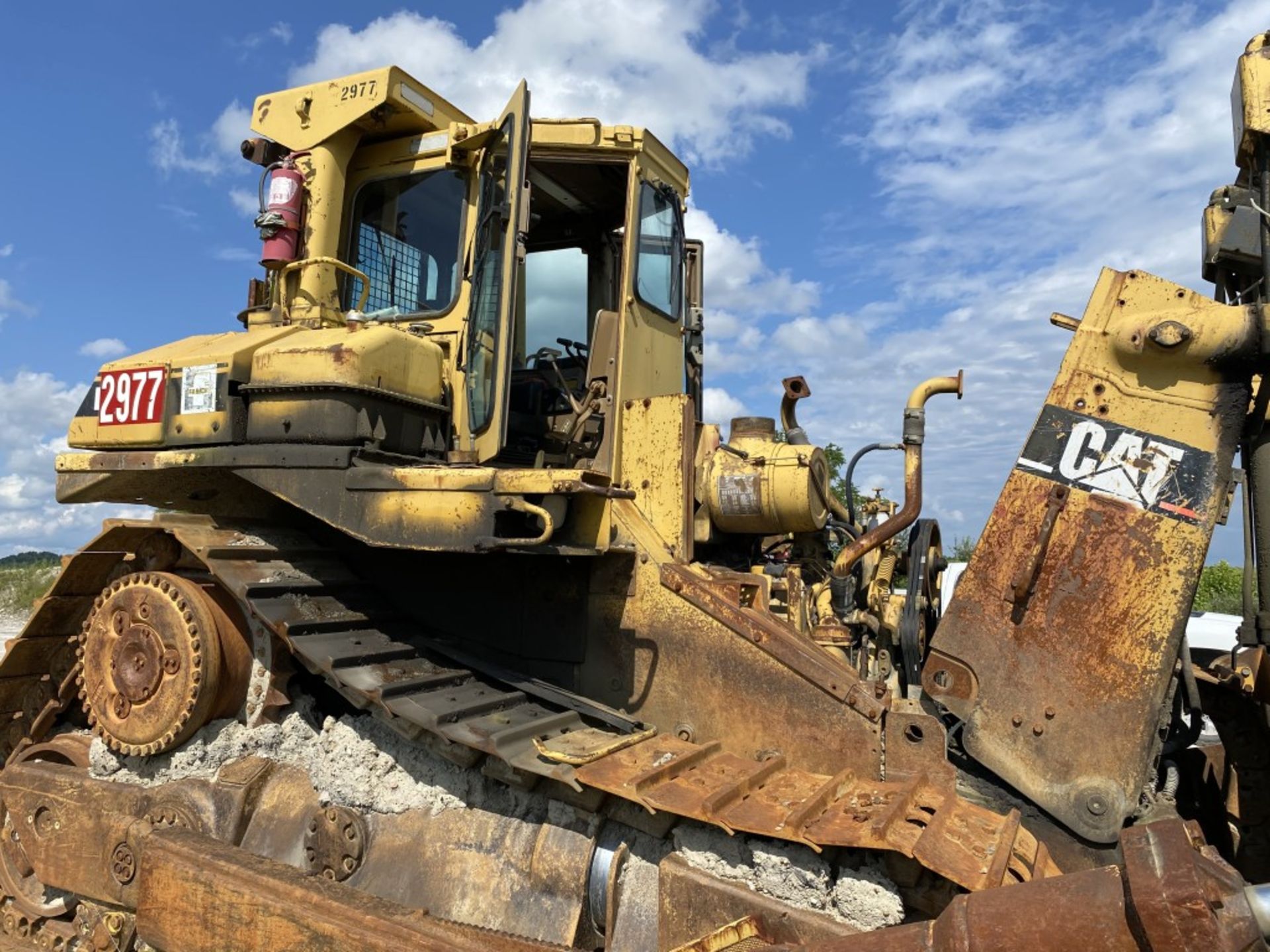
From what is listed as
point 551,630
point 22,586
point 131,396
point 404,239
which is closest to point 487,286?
point 404,239

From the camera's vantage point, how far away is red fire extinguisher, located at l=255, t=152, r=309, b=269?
4.23 metres

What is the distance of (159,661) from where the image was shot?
358 centimetres

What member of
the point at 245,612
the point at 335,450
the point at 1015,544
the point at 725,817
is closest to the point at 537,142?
the point at 335,450

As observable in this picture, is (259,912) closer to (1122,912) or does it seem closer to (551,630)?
(551,630)

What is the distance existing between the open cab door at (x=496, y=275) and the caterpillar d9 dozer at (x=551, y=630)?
0.02 m

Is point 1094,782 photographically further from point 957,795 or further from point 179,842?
point 179,842

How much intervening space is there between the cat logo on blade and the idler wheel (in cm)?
298

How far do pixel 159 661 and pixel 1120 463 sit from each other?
3.52 metres

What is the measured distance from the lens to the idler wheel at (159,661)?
3.49m

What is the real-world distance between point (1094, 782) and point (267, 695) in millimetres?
2948

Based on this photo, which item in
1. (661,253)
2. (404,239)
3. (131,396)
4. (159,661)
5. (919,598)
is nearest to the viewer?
(159,661)

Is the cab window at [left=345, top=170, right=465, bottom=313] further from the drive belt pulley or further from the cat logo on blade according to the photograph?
the cat logo on blade

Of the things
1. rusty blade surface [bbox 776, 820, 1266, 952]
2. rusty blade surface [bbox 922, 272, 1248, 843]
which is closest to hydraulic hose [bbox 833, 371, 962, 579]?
rusty blade surface [bbox 922, 272, 1248, 843]

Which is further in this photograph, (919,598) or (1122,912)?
(919,598)
